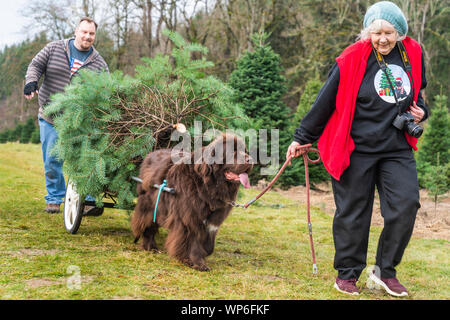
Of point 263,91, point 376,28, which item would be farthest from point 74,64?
point 263,91

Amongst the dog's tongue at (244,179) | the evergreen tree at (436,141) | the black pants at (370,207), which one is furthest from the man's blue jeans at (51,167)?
the evergreen tree at (436,141)

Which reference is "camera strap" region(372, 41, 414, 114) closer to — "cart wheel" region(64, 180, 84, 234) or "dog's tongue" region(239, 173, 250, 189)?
"dog's tongue" region(239, 173, 250, 189)

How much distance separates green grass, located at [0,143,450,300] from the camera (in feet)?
10.3

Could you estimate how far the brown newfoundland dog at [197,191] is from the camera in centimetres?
385

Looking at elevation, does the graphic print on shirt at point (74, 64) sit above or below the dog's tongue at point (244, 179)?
above

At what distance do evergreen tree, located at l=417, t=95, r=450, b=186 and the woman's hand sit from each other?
25.9 feet

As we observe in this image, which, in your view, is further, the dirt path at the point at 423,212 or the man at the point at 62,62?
the dirt path at the point at 423,212

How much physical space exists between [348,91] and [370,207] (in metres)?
0.94

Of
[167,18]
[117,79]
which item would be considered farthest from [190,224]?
[167,18]

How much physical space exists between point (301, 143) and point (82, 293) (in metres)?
2.05

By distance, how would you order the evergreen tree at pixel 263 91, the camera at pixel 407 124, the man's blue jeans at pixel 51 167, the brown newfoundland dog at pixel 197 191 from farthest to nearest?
the evergreen tree at pixel 263 91 → the man's blue jeans at pixel 51 167 → the brown newfoundland dog at pixel 197 191 → the camera at pixel 407 124

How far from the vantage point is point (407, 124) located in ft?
10.2

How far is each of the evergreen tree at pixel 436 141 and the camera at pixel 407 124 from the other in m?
8.07

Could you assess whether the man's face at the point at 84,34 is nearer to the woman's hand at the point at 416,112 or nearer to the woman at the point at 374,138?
the woman at the point at 374,138
